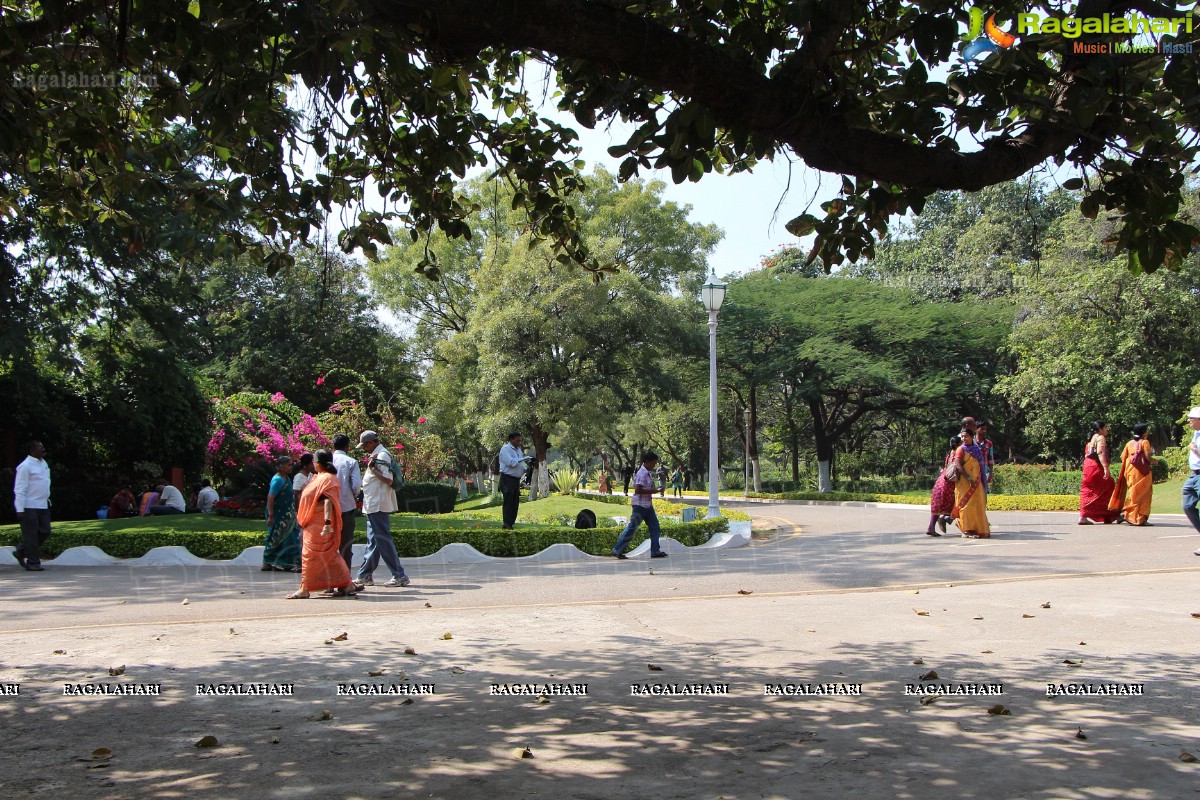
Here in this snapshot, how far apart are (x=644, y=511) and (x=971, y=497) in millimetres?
5620

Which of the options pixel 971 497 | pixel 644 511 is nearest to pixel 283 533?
pixel 644 511

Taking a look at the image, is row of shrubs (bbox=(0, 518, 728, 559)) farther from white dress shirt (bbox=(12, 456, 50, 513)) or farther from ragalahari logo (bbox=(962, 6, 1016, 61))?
ragalahari logo (bbox=(962, 6, 1016, 61))

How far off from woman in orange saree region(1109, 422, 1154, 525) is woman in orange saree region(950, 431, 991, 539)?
2.35 meters

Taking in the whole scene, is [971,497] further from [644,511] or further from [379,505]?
[379,505]

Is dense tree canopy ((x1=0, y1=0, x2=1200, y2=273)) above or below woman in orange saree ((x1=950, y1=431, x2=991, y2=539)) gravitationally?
above

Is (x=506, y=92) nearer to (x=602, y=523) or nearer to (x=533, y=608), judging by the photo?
(x=533, y=608)

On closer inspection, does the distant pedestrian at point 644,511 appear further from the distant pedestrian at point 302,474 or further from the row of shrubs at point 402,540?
the distant pedestrian at point 302,474

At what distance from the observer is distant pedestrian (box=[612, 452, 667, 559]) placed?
537 inches

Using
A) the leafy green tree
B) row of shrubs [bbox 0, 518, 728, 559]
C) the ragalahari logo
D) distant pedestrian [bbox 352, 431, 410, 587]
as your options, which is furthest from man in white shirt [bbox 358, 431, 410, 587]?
the leafy green tree

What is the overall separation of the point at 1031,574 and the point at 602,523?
32.5 feet

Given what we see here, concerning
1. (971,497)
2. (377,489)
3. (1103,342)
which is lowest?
(971,497)

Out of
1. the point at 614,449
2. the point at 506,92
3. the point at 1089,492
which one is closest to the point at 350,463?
the point at 506,92

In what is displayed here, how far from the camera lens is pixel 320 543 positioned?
9.90m

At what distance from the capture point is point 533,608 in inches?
356
